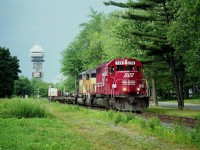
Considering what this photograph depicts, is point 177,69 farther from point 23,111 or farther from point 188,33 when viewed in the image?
point 23,111

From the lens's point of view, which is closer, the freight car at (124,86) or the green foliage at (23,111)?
the green foliage at (23,111)

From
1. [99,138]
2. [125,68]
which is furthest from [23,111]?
[125,68]

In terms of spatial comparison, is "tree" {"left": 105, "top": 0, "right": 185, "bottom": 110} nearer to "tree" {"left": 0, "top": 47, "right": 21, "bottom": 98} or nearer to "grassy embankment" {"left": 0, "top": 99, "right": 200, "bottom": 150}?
"grassy embankment" {"left": 0, "top": 99, "right": 200, "bottom": 150}

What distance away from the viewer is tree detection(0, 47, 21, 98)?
293 ft

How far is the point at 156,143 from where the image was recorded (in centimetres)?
1320

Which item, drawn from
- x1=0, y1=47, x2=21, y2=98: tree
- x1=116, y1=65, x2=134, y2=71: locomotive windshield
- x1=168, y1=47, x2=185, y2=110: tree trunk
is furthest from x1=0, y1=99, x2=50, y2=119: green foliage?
x1=0, y1=47, x2=21, y2=98: tree

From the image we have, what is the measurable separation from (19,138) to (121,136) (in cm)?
398

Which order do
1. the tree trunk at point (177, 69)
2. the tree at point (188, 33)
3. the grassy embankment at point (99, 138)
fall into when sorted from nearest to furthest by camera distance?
the grassy embankment at point (99, 138) → the tree at point (188, 33) → the tree trunk at point (177, 69)

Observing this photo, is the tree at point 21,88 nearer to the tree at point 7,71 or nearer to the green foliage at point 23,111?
the tree at point 7,71

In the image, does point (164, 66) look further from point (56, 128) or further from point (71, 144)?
point (71, 144)

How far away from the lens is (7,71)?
93188mm

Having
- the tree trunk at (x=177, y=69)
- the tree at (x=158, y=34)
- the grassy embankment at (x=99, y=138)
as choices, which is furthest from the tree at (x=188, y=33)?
the grassy embankment at (x=99, y=138)

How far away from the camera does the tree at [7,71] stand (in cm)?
8942

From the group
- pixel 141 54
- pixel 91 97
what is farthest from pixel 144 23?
pixel 91 97
